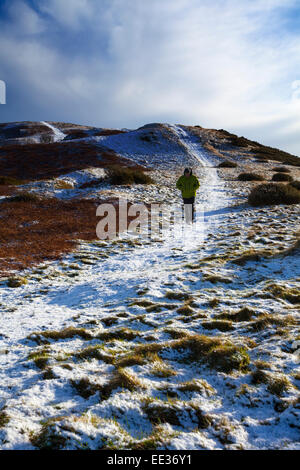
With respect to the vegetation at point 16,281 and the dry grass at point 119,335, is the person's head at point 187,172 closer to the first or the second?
the vegetation at point 16,281

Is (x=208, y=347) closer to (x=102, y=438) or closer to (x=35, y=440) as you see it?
(x=102, y=438)

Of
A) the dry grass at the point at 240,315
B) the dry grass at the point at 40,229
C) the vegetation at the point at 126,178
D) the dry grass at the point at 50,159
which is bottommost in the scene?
the dry grass at the point at 240,315

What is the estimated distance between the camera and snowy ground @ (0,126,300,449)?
2.52 m

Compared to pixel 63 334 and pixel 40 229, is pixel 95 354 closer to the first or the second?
pixel 63 334

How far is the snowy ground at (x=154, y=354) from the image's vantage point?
252 cm

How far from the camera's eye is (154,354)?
12.4ft

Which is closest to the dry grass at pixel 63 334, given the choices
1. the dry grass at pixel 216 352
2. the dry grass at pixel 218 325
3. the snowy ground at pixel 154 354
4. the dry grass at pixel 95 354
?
the snowy ground at pixel 154 354

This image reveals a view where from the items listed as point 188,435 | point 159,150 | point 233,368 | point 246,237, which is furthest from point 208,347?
point 159,150

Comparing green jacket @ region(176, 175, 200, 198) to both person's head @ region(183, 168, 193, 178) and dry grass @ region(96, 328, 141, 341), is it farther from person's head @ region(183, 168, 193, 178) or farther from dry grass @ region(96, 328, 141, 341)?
dry grass @ region(96, 328, 141, 341)

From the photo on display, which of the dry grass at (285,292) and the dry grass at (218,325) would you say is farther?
the dry grass at (285,292)

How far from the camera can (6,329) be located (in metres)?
4.69

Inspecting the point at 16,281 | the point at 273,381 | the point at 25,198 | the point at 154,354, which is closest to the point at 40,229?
the point at 16,281

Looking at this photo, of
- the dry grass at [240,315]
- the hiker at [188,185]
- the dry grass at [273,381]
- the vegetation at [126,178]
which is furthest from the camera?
the vegetation at [126,178]

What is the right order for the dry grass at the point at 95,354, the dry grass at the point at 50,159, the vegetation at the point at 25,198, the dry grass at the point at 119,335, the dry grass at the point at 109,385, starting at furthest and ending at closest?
the dry grass at the point at 50,159 → the vegetation at the point at 25,198 → the dry grass at the point at 119,335 → the dry grass at the point at 95,354 → the dry grass at the point at 109,385
